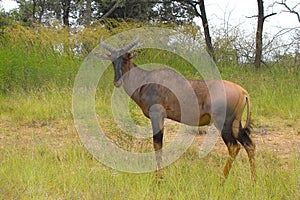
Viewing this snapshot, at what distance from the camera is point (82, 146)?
6387 millimetres

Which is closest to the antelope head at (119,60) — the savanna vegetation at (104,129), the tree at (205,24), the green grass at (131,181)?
the savanna vegetation at (104,129)

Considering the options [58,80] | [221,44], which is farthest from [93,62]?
[221,44]

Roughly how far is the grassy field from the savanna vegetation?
14mm

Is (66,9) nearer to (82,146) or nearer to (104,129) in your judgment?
(104,129)

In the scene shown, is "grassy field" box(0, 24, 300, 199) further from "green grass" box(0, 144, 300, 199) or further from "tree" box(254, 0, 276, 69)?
"tree" box(254, 0, 276, 69)

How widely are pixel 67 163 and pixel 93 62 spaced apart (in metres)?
6.90

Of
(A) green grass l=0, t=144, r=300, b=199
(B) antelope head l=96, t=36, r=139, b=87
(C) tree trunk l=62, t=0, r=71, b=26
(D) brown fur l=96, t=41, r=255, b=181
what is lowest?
(A) green grass l=0, t=144, r=300, b=199

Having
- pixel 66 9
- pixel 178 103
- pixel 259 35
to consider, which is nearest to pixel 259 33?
pixel 259 35

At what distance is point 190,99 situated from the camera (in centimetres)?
565

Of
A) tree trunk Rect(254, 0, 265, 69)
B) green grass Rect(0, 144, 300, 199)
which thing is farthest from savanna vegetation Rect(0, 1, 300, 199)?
tree trunk Rect(254, 0, 265, 69)

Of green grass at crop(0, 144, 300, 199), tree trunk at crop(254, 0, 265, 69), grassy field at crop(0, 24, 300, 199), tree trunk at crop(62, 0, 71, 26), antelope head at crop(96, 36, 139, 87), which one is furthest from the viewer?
tree trunk at crop(62, 0, 71, 26)

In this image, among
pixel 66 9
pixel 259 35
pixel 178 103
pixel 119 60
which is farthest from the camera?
pixel 66 9

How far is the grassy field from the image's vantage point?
14.4ft

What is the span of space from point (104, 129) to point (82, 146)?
122 cm
